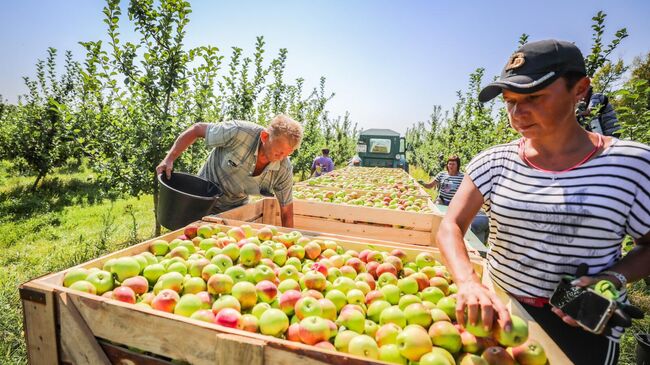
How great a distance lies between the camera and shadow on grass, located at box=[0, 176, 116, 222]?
8.46m

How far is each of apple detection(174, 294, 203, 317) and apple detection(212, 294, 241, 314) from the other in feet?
0.26

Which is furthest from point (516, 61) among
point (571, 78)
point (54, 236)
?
point (54, 236)

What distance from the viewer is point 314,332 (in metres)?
1.47

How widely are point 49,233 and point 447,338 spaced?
8.44 meters

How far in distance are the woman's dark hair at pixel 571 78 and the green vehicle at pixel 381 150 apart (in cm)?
1664

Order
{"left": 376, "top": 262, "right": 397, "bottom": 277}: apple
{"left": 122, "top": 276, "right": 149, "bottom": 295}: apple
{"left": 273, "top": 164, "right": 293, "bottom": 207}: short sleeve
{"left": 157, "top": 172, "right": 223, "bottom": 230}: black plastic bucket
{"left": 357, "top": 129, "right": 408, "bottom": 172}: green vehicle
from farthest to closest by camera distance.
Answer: {"left": 357, "top": 129, "right": 408, "bottom": 172}: green vehicle < {"left": 273, "top": 164, "right": 293, "bottom": 207}: short sleeve < {"left": 157, "top": 172, "right": 223, "bottom": 230}: black plastic bucket < {"left": 376, "top": 262, "right": 397, "bottom": 277}: apple < {"left": 122, "top": 276, "right": 149, "bottom": 295}: apple

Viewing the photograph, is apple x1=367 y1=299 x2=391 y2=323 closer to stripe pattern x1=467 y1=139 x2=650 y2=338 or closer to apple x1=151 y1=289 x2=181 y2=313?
stripe pattern x1=467 y1=139 x2=650 y2=338

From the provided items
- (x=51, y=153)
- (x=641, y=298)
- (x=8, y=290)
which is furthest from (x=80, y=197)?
(x=641, y=298)

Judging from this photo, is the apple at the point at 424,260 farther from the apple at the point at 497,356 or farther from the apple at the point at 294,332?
the apple at the point at 294,332

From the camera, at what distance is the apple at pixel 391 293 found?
1.85 metres

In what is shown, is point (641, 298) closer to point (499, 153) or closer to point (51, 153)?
point (499, 153)

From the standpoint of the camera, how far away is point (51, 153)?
11.6m

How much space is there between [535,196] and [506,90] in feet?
1.72

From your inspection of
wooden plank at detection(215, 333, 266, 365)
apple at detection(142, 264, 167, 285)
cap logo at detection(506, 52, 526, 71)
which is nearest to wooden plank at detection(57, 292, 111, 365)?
apple at detection(142, 264, 167, 285)
